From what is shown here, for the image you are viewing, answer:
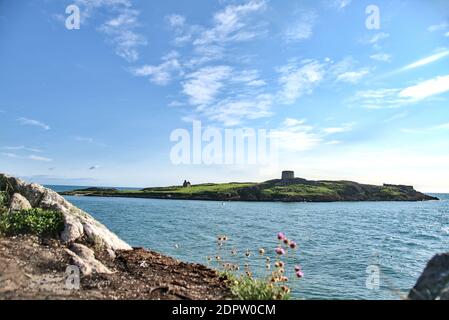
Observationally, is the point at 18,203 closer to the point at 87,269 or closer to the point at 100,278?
the point at 87,269

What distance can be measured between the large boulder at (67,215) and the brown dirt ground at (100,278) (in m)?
0.85

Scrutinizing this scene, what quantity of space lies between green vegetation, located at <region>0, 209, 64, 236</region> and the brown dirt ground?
554 millimetres

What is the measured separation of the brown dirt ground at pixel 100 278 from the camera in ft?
31.0

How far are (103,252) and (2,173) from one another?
7.69m

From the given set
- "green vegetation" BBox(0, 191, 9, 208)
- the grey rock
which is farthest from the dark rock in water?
"green vegetation" BBox(0, 191, 9, 208)

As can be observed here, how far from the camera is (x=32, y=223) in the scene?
45.5 feet

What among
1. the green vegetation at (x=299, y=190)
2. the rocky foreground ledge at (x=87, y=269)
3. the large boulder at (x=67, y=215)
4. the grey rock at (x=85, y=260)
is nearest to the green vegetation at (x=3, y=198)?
the rocky foreground ledge at (x=87, y=269)

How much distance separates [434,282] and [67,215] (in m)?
12.8

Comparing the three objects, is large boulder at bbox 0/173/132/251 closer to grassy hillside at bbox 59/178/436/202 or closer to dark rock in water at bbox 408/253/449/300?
dark rock in water at bbox 408/253/449/300

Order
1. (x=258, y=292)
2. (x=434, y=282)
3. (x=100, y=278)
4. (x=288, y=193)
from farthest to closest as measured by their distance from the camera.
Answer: (x=288, y=193) → (x=100, y=278) → (x=258, y=292) → (x=434, y=282)

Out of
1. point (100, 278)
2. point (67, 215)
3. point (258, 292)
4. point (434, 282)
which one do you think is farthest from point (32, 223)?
point (434, 282)
